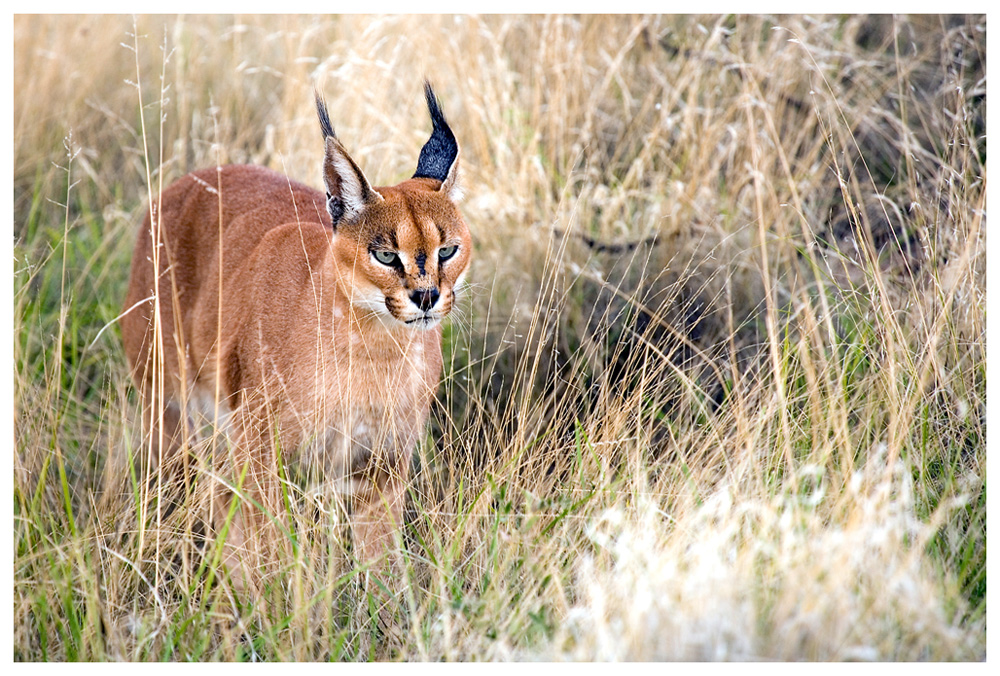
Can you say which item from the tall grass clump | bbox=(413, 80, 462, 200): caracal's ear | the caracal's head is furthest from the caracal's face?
Answer: the tall grass clump

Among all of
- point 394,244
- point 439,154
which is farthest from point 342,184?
point 439,154

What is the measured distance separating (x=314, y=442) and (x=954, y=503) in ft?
6.71

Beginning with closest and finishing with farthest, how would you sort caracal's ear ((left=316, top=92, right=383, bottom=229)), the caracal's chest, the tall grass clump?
the tall grass clump, caracal's ear ((left=316, top=92, right=383, bottom=229)), the caracal's chest

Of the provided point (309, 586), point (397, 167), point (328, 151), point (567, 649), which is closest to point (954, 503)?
point (567, 649)

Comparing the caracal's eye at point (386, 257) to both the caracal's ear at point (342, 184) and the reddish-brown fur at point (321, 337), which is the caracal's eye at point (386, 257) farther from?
the caracal's ear at point (342, 184)

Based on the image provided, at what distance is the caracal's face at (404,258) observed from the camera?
3148 millimetres

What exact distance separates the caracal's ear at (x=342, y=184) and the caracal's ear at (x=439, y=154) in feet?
1.05

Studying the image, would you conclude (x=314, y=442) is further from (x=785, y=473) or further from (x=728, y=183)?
(x=728, y=183)

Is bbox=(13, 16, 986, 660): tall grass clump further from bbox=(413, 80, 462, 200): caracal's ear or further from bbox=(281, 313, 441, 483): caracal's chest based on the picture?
bbox=(413, 80, 462, 200): caracal's ear

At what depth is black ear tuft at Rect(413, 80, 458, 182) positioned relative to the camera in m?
3.49

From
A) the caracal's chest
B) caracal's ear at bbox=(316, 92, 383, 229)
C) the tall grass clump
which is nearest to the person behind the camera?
the tall grass clump

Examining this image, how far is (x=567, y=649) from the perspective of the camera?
269 centimetres

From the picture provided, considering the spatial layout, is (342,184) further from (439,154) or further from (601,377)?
(601,377)
